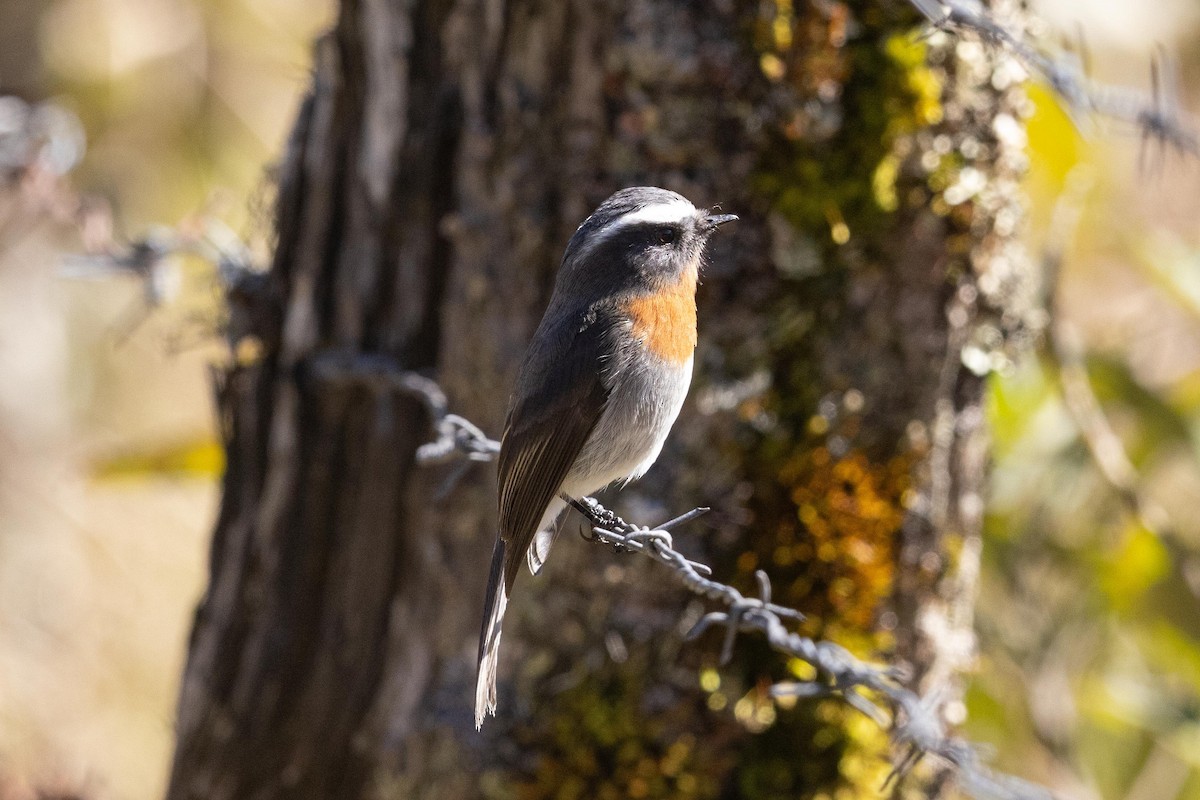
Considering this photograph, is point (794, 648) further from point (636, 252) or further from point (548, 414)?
point (636, 252)

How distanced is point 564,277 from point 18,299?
667 centimetres

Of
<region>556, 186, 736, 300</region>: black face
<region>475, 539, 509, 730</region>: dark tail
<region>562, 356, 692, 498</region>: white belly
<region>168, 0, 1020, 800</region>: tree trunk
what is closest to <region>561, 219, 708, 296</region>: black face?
<region>556, 186, 736, 300</region>: black face

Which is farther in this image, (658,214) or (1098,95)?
(658,214)

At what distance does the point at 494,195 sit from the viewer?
288 cm

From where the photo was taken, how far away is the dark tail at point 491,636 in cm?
221

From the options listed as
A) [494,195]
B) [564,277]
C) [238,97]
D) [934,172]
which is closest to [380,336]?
[494,195]

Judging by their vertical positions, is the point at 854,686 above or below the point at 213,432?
above

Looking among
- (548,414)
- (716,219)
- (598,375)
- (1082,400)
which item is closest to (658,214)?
(716,219)

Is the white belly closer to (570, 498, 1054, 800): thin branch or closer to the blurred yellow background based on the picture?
(570, 498, 1054, 800): thin branch

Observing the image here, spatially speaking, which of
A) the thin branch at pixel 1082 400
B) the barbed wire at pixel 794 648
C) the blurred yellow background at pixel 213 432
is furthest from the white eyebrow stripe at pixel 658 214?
the thin branch at pixel 1082 400

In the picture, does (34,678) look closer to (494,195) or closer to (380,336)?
(380,336)

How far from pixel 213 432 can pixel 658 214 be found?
8.75ft

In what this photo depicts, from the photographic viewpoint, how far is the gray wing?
2408mm

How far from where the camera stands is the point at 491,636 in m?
2.34
